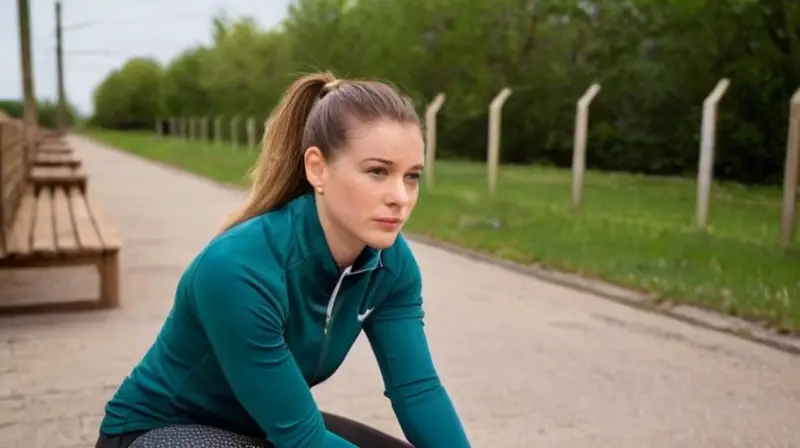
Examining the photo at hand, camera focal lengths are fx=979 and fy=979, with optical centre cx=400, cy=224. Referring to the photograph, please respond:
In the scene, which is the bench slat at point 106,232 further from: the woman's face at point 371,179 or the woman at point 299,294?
the woman's face at point 371,179

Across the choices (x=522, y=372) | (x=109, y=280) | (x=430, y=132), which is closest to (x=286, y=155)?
(x=522, y=372)

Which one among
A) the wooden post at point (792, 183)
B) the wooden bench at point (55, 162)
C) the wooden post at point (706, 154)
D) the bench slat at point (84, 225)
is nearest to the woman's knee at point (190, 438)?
the bench slat at point (84, 225)

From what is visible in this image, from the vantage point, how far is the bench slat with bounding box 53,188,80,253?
5781 mm

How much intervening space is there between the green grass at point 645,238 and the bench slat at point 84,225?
2.25 m

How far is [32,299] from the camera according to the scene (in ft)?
21.2

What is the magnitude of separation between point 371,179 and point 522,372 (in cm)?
300

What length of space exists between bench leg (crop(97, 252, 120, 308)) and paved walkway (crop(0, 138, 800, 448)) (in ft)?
0.67

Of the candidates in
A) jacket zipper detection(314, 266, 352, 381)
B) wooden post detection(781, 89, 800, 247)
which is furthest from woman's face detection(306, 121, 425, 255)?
wooden post detection(781, 89, 800, 247)

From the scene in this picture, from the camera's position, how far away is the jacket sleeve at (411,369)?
7.50 ft

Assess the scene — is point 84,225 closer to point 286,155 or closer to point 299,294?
point 286,155

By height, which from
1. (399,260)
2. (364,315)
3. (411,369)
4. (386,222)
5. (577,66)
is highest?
(577,66)

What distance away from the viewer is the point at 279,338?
1917mm

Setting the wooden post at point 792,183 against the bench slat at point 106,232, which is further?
the wooden post at point 792,183

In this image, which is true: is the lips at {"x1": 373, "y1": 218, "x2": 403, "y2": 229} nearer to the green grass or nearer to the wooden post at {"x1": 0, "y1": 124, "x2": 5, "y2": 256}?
the green grass
